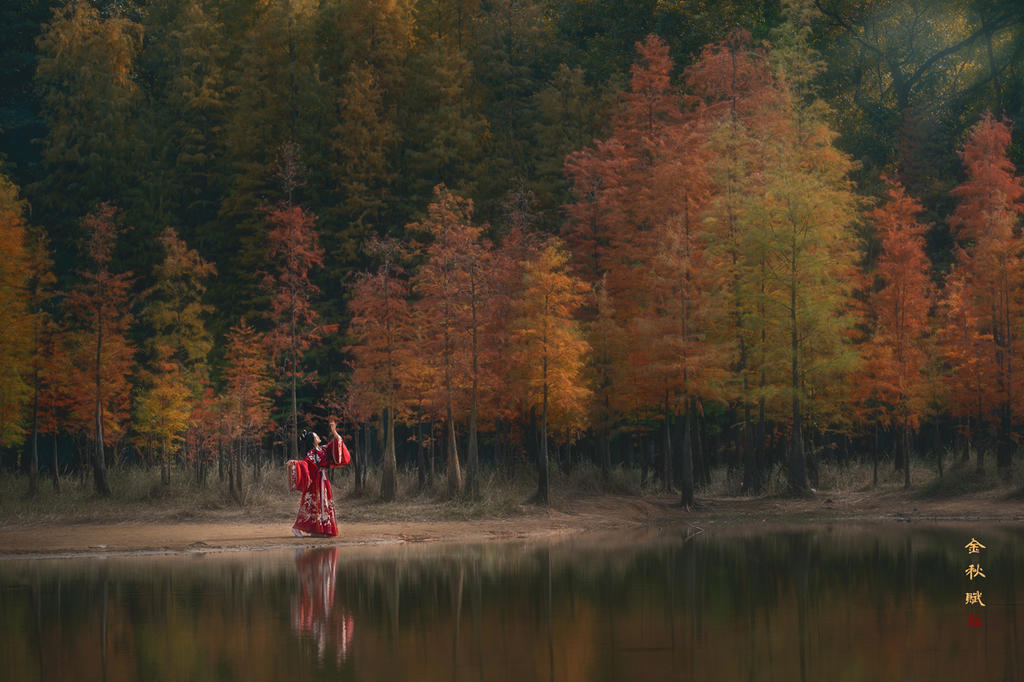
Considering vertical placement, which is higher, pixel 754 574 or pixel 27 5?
pixel 27 5

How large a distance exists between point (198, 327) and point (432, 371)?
43.9ft

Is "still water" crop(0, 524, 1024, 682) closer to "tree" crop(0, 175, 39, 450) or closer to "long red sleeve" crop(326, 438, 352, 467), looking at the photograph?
"long red sleeve" crop(326, 438, 352, 467)

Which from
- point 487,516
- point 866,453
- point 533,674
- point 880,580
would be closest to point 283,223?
point 487,516

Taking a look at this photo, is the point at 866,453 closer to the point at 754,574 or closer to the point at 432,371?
the point at 432,371

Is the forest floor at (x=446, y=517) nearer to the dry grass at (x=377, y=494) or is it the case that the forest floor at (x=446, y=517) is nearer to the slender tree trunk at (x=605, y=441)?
the dry grass at (x=377, y=494)

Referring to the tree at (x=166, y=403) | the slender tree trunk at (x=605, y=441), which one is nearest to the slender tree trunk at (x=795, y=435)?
the slender tree trunk at (x=605, y=441)

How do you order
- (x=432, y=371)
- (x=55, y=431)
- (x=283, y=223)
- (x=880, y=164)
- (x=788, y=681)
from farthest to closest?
(x=880, y=164)
(x=283, y=223)
(x=55, y=431)
(x=432, y=371)
(x=788, y=681)

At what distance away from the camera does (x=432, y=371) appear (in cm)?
3897

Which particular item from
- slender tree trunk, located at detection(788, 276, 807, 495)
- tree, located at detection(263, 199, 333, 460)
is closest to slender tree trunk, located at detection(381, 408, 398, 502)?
tree, located at detection(263, 199, 333, 460)

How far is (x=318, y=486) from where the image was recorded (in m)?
29.8

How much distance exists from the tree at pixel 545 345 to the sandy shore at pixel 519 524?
2975mm

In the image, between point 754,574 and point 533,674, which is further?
point 754,574

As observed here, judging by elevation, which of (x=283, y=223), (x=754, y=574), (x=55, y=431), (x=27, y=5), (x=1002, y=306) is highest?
(x=27, y=5)

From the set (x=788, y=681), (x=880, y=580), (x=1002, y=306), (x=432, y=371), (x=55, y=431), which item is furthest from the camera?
(x=55, y=431)
